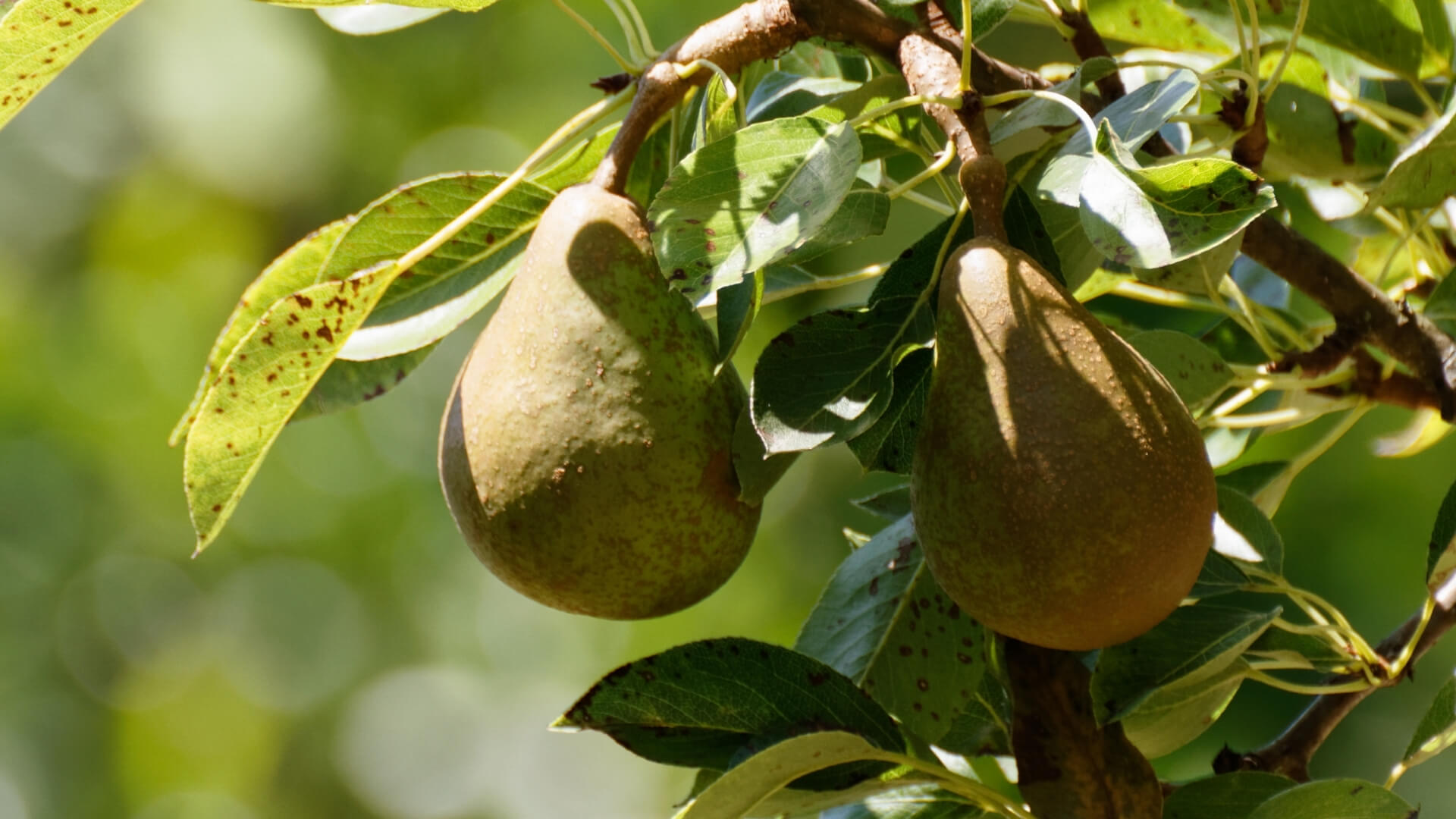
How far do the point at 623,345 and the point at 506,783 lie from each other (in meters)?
3.26

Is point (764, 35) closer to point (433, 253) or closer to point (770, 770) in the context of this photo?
point (433, 253)

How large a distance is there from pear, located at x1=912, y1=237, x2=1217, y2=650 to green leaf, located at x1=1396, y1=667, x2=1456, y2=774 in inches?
9.2

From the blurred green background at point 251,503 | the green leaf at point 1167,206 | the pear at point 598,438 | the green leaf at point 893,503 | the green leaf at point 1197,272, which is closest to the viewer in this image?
the green leaf at point 1167,206

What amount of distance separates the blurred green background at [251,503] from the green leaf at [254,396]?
2.50 metres

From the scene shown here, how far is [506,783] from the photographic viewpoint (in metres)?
3.56

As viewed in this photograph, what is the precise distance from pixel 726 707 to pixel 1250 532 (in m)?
0.31

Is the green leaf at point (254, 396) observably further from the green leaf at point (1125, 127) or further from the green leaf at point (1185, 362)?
the green leaf at point (1185, 362)

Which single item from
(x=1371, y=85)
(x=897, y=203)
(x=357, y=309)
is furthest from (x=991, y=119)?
(x=897, y=203)

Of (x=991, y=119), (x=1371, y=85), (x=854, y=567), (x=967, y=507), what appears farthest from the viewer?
(x=1371, y=85)

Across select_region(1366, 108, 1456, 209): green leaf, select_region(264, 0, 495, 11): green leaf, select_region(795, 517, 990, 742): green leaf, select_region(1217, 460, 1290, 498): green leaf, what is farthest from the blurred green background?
select_region(264, 0, 495, 11): green leaf

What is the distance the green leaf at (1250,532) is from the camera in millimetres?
657

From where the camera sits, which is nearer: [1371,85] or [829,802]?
[829,802]

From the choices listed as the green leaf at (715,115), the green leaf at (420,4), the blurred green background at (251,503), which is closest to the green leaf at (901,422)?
the green leaf at (715,115)

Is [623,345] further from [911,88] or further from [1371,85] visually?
[1371,85]
